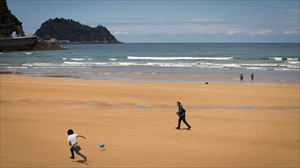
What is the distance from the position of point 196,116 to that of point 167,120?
157cm

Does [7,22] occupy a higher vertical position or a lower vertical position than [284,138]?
higher

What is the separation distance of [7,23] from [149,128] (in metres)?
99.4

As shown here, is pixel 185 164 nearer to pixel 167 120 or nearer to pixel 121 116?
pixel 167 120

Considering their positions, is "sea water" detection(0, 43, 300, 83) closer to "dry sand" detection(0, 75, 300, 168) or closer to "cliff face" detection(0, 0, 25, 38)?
"dry sand" detection(0, 75, 300, 168)

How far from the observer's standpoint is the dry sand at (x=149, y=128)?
10039 millimetres

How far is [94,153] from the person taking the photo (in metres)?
10.3

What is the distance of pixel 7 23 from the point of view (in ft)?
340

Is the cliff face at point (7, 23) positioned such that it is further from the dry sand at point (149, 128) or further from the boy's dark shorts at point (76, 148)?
the boy's dark shorts at point (76, 148)

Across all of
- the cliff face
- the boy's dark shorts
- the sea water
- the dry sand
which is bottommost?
the dry sand

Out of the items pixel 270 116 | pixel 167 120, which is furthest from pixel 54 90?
pixel 270 116

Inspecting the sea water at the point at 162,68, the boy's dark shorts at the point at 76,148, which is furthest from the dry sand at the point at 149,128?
the sea water at the point at 162,68

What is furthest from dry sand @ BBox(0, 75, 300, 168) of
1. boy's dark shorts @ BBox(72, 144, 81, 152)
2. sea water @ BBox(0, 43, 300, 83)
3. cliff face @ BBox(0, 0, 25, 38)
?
cliff face @ BBox(0, 0, 25, 38)

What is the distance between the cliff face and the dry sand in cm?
8458

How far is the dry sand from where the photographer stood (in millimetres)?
10039
